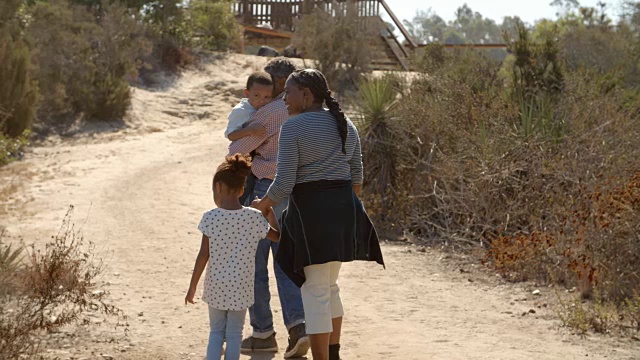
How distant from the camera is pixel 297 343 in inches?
255

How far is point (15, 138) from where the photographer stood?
57.4 feet

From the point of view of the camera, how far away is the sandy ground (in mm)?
6957

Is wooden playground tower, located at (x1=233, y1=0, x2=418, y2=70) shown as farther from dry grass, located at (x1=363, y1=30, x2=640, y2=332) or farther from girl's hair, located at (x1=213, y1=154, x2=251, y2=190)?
girl's hair, located at (x1=213, y1=154, x2=251, y2=190)

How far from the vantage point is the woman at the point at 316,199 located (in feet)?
18.4

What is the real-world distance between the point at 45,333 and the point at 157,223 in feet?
15.4

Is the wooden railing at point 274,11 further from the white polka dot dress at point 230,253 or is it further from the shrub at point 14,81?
the white polka dot dress at point 230,253

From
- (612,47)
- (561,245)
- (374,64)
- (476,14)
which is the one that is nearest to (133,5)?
(374,64)

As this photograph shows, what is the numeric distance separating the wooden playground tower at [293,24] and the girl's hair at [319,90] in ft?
61.2

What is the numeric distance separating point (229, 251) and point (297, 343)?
3.42 ft

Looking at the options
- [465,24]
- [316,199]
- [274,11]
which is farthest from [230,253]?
[465,24]

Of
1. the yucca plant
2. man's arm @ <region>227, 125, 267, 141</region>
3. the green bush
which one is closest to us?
man's arm @ <region>227, 125, 267, 141</region>

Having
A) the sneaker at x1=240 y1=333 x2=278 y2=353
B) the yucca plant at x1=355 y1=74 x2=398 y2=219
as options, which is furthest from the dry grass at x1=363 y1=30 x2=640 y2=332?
the sneaker at x1=240 y1=333 x2=278 y2=353

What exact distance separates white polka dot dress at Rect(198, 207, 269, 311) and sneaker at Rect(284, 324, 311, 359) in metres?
0.83

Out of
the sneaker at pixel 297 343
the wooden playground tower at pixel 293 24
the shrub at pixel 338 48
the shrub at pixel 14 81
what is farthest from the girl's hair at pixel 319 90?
the wooden playground tower at pixel 293 24
